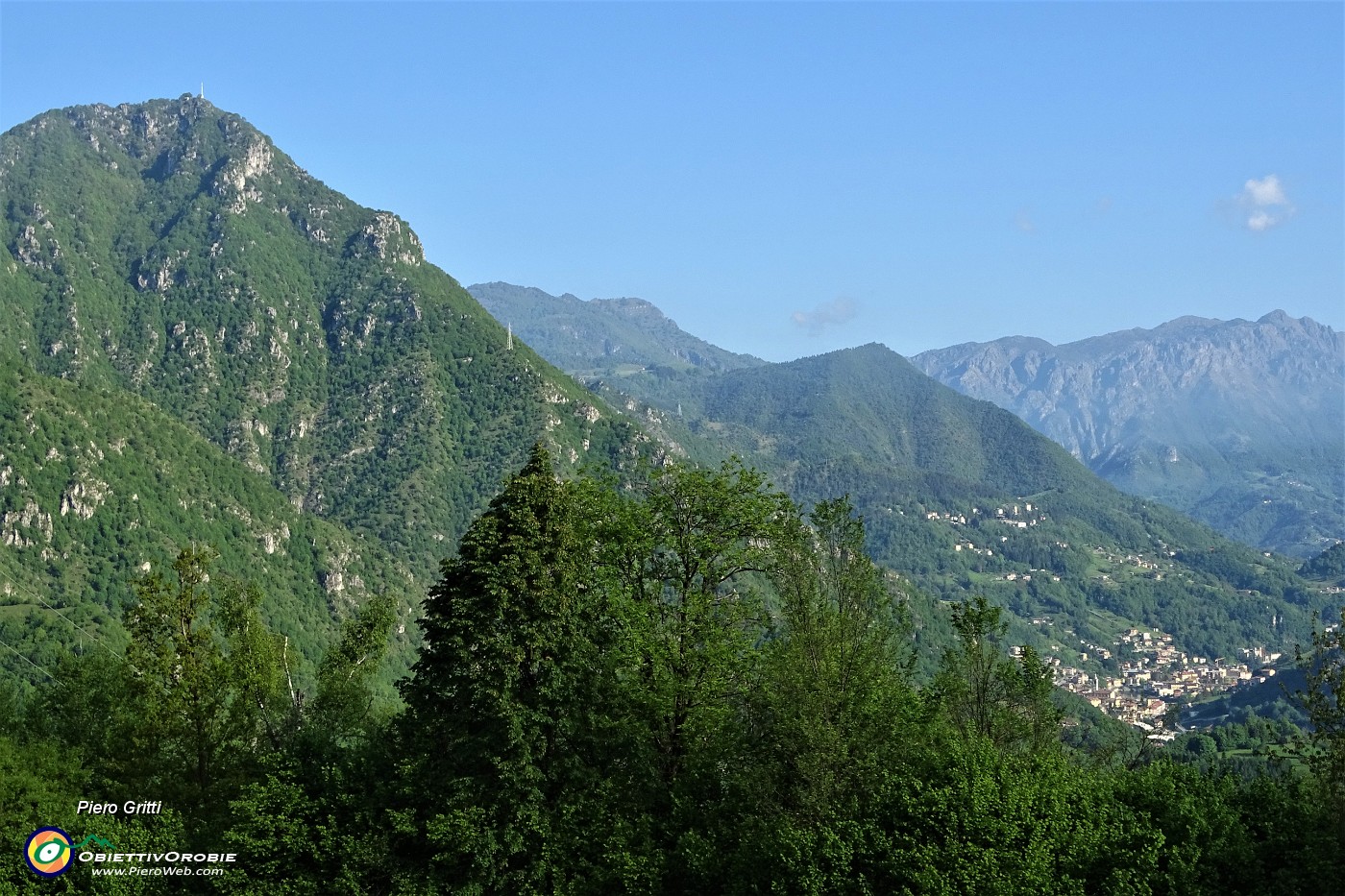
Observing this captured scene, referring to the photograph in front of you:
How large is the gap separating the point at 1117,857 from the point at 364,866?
2446cm

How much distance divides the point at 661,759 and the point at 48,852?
69.0 feet

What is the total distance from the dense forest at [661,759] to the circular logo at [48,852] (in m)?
0.42

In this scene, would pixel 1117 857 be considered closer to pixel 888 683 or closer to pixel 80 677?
pixel 888 683

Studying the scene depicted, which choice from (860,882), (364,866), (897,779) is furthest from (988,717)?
(364,866)

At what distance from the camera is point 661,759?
129 feet

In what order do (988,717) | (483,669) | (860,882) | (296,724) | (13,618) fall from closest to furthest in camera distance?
1. (860,882)
2. (483,669)
3. (988,717)
4. (296,724)
5. (13,618)

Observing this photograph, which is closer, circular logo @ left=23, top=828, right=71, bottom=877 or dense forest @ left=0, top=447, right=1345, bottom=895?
dense forest @ left=0, top=447, right=1345, bottom=895

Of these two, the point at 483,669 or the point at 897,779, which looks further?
the point at 483,669

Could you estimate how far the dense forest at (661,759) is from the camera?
1314 inches

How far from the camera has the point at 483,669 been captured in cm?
3809

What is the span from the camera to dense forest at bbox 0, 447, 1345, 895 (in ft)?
109

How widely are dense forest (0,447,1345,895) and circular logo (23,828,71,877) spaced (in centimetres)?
42

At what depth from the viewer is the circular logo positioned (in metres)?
37.3

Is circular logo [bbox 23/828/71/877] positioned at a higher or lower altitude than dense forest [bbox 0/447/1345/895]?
lower
